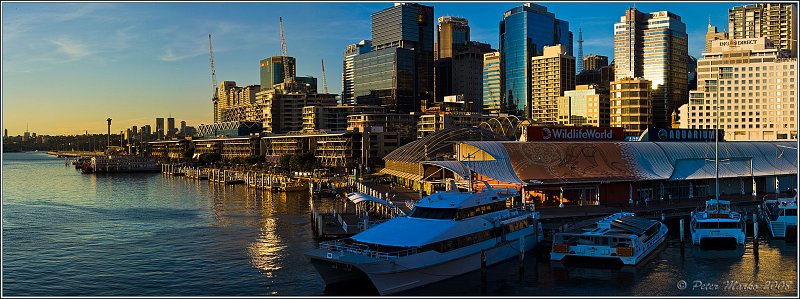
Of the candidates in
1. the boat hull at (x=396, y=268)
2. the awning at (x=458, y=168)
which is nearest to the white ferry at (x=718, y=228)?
the boat hull at (x=396, y=268)

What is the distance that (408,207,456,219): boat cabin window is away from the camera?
173ft

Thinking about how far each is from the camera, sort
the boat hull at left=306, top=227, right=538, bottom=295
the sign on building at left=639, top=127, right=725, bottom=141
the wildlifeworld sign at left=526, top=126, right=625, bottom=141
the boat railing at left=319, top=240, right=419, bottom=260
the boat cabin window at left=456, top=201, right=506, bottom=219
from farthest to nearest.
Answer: the sign on building at left=639, top=127, right=725, bottom=141 < the wildlifeworld sign at left=526, top=126, right=625, bottom=141 < the boat cabin window at left=456, top=201, right=506, bottom=219 < the boat railing at left=319, top=240, right=419, bottom=260 < the boat hull at left=306, top=227, right=538, bottom=295

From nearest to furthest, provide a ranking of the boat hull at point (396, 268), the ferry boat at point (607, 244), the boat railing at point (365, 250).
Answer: the boat hull at point (396, 268) < the boat railing at point (365, 250) < the ferry boat at point (607, 244)

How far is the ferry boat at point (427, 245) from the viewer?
152ft

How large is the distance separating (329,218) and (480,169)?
60.8 feet

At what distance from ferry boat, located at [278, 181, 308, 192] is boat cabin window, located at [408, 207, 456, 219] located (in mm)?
85270

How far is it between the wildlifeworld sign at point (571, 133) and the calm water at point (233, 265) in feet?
91.1

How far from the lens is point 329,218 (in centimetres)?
7981

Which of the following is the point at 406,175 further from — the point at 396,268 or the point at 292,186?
the point at 396,268

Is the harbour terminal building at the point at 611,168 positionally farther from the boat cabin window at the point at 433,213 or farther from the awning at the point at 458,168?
the boat cabin window at the point at 433,213

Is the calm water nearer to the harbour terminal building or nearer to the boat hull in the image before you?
the boat hull

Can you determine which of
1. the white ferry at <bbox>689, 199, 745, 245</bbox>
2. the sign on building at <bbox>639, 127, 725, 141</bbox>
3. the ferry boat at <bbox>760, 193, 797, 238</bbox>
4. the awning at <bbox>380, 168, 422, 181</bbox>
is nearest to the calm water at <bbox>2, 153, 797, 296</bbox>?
the white ferry at <bbox>689, 199, 745, 245</bbox>

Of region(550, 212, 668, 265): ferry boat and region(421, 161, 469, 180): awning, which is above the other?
region(421, 161, 469, 180): awning

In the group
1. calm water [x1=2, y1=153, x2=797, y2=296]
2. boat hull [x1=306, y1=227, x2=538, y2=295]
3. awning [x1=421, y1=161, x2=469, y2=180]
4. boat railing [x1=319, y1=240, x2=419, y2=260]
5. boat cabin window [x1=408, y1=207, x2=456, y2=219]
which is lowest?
calm water [x1=2, y1=153, x2=797, y2=296]
